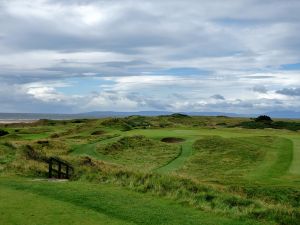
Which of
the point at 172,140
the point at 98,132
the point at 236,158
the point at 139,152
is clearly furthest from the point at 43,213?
the point at 98,132

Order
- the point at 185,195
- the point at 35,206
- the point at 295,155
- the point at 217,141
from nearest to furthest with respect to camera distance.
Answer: the point at 35,206, the point at 185,195, the point at 295,155, the point at 217,141

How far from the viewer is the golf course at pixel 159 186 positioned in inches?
604

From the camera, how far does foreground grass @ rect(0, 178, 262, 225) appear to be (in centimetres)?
1448

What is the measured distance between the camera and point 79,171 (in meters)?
27.3

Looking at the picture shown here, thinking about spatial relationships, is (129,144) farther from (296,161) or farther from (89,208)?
(89,208)

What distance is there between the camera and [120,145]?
4744 cm

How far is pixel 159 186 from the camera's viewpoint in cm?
2062

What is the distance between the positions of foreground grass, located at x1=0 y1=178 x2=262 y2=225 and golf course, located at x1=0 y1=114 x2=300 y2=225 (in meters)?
0.03

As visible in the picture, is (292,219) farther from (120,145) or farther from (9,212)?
(120,145)

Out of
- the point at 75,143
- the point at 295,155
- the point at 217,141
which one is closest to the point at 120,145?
the point at 75,143

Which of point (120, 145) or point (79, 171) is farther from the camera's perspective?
point (120, 145)

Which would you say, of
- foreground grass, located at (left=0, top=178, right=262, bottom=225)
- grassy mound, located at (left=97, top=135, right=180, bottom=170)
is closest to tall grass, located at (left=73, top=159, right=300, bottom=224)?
foreground grass, located at (left=0, top=178, right=262, bottom=225)

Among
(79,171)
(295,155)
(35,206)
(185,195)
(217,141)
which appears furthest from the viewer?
(217,141)

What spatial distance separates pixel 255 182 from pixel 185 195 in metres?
9.68
